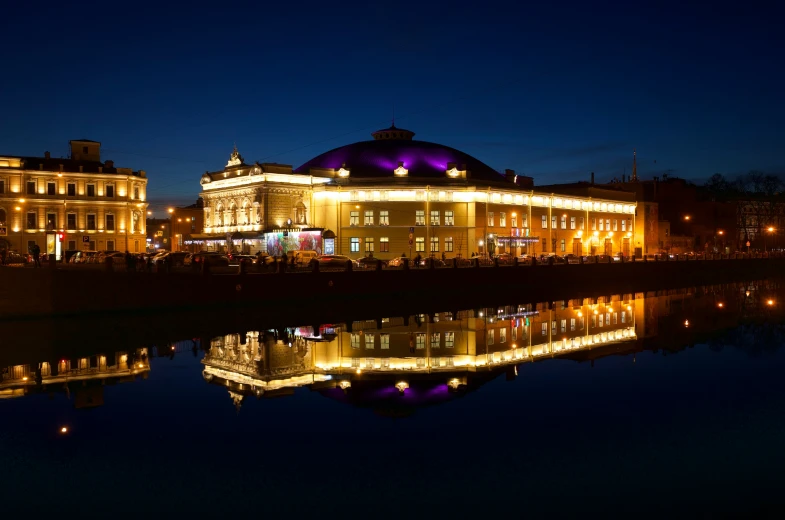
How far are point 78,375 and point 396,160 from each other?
194 feet

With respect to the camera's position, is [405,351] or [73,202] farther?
[73,202]

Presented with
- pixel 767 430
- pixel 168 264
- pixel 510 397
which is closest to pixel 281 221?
pixel 168 264

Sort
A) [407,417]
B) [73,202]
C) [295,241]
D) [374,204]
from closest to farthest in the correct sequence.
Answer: [407,417], [295,241], [374,204], [73,202]

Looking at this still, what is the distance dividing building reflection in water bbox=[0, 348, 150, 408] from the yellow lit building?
5800 centimetres

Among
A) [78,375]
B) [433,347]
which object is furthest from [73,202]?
[433,347]

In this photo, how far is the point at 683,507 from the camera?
459 inches

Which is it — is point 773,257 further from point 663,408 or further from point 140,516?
point 140,516

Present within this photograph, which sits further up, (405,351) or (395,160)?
(395,160)

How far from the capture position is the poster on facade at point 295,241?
70625 mm

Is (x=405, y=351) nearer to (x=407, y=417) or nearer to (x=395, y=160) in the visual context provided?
(x=407, y=417)

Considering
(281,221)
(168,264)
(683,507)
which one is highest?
(281,221)

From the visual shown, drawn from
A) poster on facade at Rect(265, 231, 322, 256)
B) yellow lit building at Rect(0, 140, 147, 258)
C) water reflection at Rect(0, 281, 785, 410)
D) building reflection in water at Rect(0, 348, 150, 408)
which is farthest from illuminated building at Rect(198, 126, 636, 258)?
building reflection in water at Rect(0, 348, 150, 408)

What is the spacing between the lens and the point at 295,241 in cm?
7125

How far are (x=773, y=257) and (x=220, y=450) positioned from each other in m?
103
